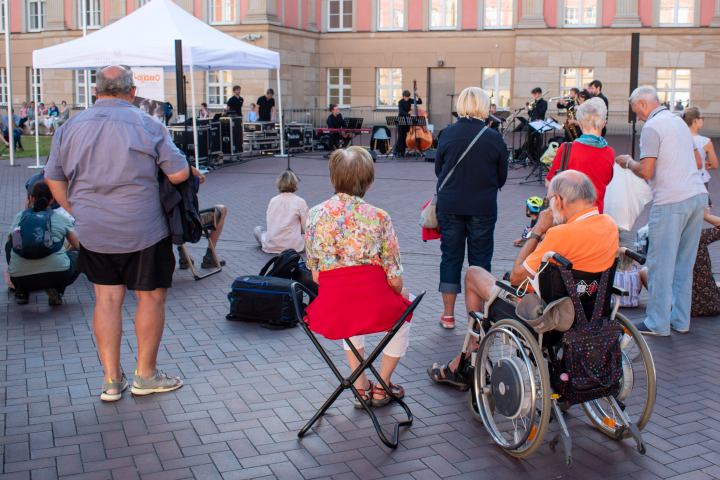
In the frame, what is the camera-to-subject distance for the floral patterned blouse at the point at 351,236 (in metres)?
3.95

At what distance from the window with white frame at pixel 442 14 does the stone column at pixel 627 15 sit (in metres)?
6.53

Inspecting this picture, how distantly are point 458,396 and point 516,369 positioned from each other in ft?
3.34

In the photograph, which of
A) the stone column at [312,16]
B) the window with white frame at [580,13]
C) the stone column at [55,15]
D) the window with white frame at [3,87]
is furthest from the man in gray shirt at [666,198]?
the window with white frame at [3,87]

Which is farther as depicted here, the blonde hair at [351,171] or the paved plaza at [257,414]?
the blonde hair at [351,171]

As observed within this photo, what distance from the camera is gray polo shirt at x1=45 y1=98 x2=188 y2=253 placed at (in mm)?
4125

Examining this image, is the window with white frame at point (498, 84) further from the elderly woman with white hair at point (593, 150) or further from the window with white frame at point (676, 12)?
the elderly woman with white hair at point (593, 150)

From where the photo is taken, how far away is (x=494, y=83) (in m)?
31.5

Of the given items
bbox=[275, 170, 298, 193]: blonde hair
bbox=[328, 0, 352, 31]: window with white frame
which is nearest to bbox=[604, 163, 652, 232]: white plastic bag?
bbox=[275, 170, 298, 193]: blonde hair

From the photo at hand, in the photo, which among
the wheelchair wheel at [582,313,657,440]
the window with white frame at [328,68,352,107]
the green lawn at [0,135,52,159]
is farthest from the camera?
the window with white frame at [328,68,352,107]

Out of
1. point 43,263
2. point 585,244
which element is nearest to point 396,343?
point 585,244

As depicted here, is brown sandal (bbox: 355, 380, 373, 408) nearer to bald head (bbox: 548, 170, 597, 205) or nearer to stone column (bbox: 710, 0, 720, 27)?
bald head (bbox: 548, 170, 597, 205)

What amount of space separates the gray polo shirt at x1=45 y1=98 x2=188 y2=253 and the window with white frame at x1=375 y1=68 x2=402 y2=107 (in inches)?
1159

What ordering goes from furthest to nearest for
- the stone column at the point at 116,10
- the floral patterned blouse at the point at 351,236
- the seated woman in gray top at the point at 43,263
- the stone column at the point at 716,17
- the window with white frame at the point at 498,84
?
1. the stone column at the point at 116,10
2. the window with white frame at the point at 498,84
3. the stone column at the point at 716,17
4. the seated woman in gray top at the point at 43,263
5. the floral patterned blouse at the point at 351,236

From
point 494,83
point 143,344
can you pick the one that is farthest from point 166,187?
point 494,83
